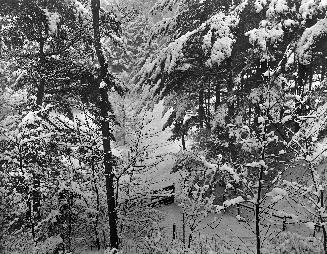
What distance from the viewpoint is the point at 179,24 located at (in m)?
16.1

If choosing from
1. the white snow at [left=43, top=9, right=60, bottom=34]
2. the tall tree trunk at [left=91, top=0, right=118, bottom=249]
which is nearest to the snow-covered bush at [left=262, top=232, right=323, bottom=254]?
the tall tree trunk at [left=91, top=0, right=118, bottom=249]

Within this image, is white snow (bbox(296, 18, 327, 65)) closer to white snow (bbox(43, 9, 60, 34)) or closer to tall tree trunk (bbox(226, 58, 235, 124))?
tall tree trunk (bbox(226, 58, 235, 124))

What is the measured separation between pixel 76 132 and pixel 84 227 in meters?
5.04

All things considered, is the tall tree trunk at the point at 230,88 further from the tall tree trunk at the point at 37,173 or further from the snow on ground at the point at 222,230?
the tall tree trunk at the point at 37,173

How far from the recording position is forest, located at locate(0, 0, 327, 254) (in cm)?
1055

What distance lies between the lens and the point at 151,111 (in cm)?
1562

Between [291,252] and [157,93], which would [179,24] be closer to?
[157,93]

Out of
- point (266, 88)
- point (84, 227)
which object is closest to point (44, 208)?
point (84, 227)

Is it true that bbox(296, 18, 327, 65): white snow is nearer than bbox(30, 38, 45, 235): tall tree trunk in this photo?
Yes

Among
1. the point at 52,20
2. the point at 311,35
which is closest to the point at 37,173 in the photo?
the point at 52,20

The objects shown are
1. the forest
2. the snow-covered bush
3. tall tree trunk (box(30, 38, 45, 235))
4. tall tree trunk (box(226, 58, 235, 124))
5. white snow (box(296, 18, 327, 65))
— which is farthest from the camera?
tall tree trunk (box(226, 58, 235, 124))

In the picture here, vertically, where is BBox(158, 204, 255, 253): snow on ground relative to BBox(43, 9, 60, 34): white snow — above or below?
below

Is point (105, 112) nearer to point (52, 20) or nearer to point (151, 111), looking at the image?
point (151, 111)

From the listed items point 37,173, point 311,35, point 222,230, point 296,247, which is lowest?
→ point 222,230
